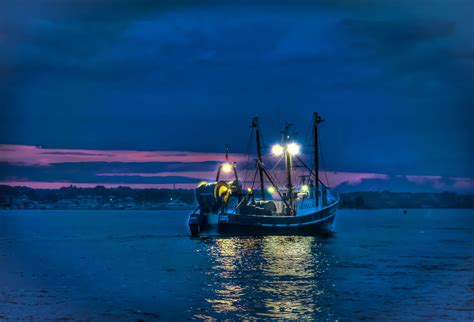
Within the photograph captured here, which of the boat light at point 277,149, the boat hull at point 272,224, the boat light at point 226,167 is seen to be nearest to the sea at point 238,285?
the boat hull at point 272,224

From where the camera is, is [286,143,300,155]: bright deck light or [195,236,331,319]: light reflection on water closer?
[195,236,331,319]: light reflection on water

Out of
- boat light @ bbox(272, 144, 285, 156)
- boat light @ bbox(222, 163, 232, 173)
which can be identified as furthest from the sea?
boat light @ bbox(272, 144, 285, 156)

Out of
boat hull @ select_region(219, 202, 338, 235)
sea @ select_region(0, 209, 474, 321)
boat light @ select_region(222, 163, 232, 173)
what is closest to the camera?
sea @ select_region(0, 209, 474, 321)

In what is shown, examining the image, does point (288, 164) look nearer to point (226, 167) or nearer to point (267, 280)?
point (226, 167)

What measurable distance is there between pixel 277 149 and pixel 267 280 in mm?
64803

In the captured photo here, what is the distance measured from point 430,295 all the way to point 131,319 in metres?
19.7

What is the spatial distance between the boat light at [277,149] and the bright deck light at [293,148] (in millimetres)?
1115

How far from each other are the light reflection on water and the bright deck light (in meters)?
26.3

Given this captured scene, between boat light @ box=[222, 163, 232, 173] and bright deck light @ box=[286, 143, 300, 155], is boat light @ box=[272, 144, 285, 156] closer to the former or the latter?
bright deck light @ box=[286, 143, 300, 155]

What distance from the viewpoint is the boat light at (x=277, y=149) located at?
115 m

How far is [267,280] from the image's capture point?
51688mm

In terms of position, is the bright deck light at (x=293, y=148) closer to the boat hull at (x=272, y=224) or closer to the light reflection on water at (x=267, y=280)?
the boat hull at (x=272, y=224)

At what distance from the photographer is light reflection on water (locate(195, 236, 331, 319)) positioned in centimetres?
3788

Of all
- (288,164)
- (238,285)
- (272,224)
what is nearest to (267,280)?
(238,285)
